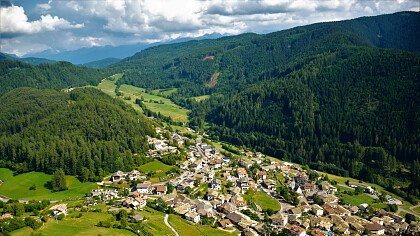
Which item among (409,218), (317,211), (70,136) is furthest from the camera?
(70,136)

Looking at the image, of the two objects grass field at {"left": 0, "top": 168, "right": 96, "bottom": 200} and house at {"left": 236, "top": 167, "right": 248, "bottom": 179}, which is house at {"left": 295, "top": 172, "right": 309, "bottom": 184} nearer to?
house at {"left": 236, "top": 167, "right": 248, "bottom": 179}

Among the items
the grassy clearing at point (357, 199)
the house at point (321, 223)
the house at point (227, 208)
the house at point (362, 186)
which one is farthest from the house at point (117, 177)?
the house at point (362, 186)

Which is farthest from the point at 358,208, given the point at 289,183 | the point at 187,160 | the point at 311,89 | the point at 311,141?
the point at 311,89

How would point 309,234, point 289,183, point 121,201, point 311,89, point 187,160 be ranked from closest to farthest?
1. point 309,234
2. point 121,201
3. point 289,183
4. point 187,160
5. point 311,89

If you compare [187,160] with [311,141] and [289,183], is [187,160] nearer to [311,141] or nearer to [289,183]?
[289,183]

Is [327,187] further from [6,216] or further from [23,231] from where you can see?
[6,216]

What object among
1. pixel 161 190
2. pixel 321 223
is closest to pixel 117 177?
pixel 161 190
